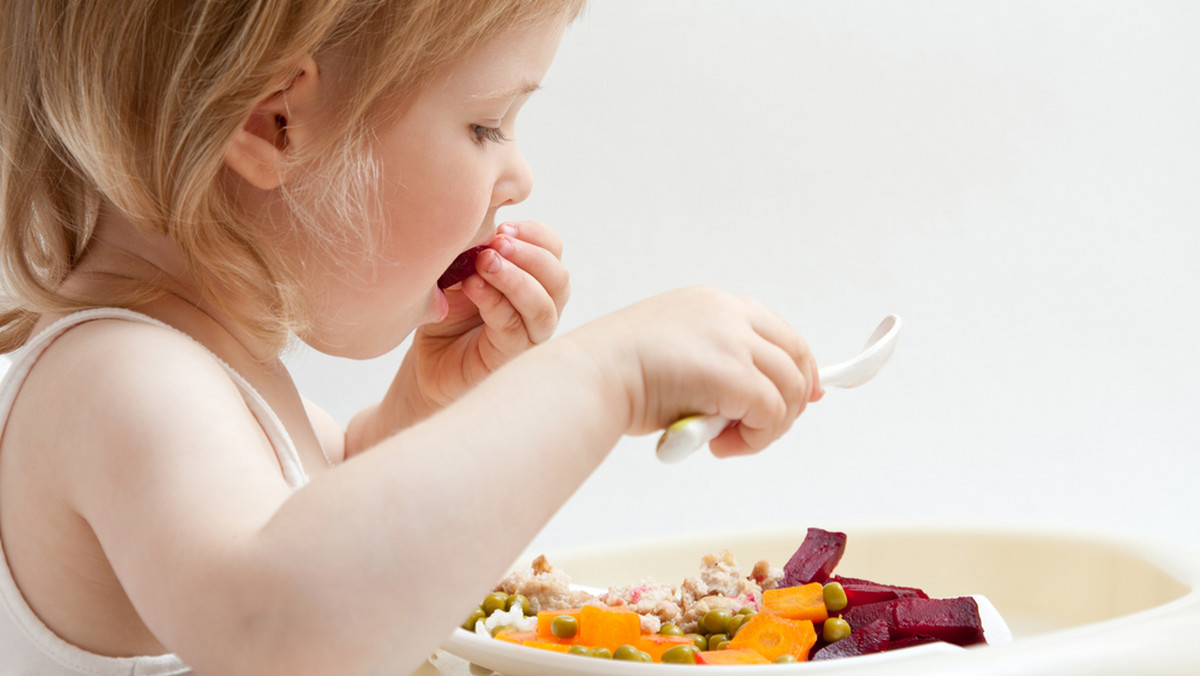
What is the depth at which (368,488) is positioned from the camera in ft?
1.49

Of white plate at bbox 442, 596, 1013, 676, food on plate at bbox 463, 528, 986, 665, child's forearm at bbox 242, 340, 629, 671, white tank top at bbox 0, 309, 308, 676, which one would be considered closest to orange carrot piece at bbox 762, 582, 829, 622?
food on plate at bbox 463, 528, 986, 665

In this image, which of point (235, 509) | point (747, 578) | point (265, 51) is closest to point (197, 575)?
point (235, 509)

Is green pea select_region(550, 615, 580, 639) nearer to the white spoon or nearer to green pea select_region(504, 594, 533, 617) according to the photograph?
green pea select_region(504, 594, 533, 617)

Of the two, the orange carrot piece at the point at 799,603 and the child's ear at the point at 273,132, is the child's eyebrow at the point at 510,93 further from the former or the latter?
the orange carrot piece at the point at 799,603

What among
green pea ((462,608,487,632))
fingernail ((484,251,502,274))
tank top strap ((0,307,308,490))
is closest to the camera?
tank top strap ((0,307,308,490))

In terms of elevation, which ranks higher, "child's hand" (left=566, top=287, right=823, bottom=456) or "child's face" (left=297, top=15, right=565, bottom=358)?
"child's face" (left=297, top=15, right=565, bottom=358)

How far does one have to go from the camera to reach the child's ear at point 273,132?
0.63 meters

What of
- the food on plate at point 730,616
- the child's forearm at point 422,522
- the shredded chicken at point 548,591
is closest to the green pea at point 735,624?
the food on plate at point 730,616

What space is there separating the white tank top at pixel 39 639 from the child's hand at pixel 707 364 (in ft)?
0.76

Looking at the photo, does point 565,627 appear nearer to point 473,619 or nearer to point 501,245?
point 473,619

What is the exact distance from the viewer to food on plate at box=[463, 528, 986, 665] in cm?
63

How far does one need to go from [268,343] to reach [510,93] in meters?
0.21

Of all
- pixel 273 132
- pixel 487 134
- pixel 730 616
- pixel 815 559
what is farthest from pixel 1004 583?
pixel 273 132

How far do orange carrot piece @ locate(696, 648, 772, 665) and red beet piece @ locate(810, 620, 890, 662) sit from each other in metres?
0.06
